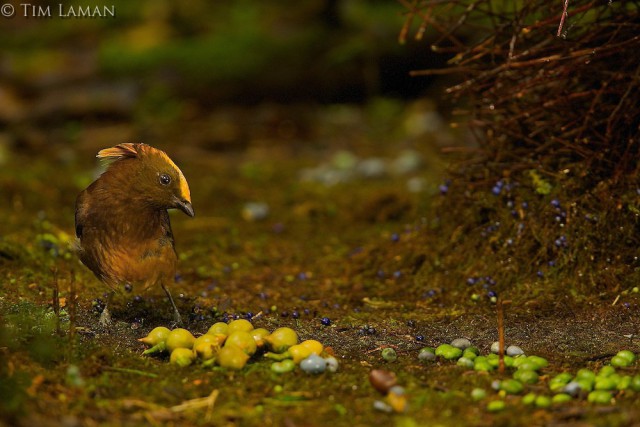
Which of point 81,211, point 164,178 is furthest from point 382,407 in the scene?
point 81,211

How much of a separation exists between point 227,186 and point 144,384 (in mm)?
4483

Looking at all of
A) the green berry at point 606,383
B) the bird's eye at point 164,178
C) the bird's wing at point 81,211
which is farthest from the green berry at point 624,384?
the bird's wing at point 81,211

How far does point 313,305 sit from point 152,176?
1.26 metres

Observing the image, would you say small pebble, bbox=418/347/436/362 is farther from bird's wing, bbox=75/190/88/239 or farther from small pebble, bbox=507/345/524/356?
bird's wing, bbox=75/190/88/239

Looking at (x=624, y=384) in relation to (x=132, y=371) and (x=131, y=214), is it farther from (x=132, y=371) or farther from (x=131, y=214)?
(x=131, y=214)

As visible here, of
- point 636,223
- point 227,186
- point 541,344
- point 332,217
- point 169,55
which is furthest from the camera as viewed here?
point 169,55

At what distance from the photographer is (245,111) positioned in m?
10.1

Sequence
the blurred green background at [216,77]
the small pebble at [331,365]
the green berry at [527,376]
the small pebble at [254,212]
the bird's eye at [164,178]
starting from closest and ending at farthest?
the green berry at [527,376] < the small pebble at [331,365] < the bird's eye at [164,178] < the small pebble at [254,212] < the blurred green background at [216,77]

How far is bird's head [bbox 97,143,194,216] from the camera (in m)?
3.85

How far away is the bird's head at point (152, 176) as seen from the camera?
152 inches

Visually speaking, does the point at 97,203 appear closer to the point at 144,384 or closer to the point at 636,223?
the point at 144,384

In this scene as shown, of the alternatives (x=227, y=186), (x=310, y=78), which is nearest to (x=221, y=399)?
(x=227, y=186)

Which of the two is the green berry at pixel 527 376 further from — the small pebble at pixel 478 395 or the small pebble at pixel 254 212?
the small pebble at pixel 254 212

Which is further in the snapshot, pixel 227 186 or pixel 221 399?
pixel 227 186
